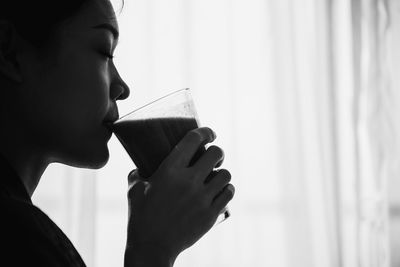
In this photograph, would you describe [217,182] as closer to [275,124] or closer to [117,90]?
[117,90]

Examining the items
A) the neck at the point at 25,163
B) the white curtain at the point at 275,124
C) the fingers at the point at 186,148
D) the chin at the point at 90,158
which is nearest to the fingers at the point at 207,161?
the fingers at the point at 186,148

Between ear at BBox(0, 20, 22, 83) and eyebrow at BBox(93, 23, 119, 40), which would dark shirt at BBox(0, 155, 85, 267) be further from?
eyebrow at BBox(93, 23, 119, 40)

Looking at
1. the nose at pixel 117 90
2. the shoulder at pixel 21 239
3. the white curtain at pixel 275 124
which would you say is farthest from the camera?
the white curtain at pixel 275 124

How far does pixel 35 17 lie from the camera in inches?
29.9

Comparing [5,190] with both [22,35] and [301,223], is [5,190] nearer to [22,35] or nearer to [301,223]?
[22,35]

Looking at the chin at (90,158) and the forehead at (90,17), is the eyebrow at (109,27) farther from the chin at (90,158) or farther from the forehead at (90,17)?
the chin at (90,158)

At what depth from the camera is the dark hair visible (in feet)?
2.48

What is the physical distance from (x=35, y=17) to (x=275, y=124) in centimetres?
153

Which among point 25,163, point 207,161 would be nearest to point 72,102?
point 25,163

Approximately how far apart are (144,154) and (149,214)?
13 centimetres

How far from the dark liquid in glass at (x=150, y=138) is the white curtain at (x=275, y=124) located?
1.25 metres

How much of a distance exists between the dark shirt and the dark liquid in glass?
23 centimetres

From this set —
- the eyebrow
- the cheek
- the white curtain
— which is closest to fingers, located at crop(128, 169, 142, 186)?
the cheek

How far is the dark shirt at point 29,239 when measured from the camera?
1.67ft
